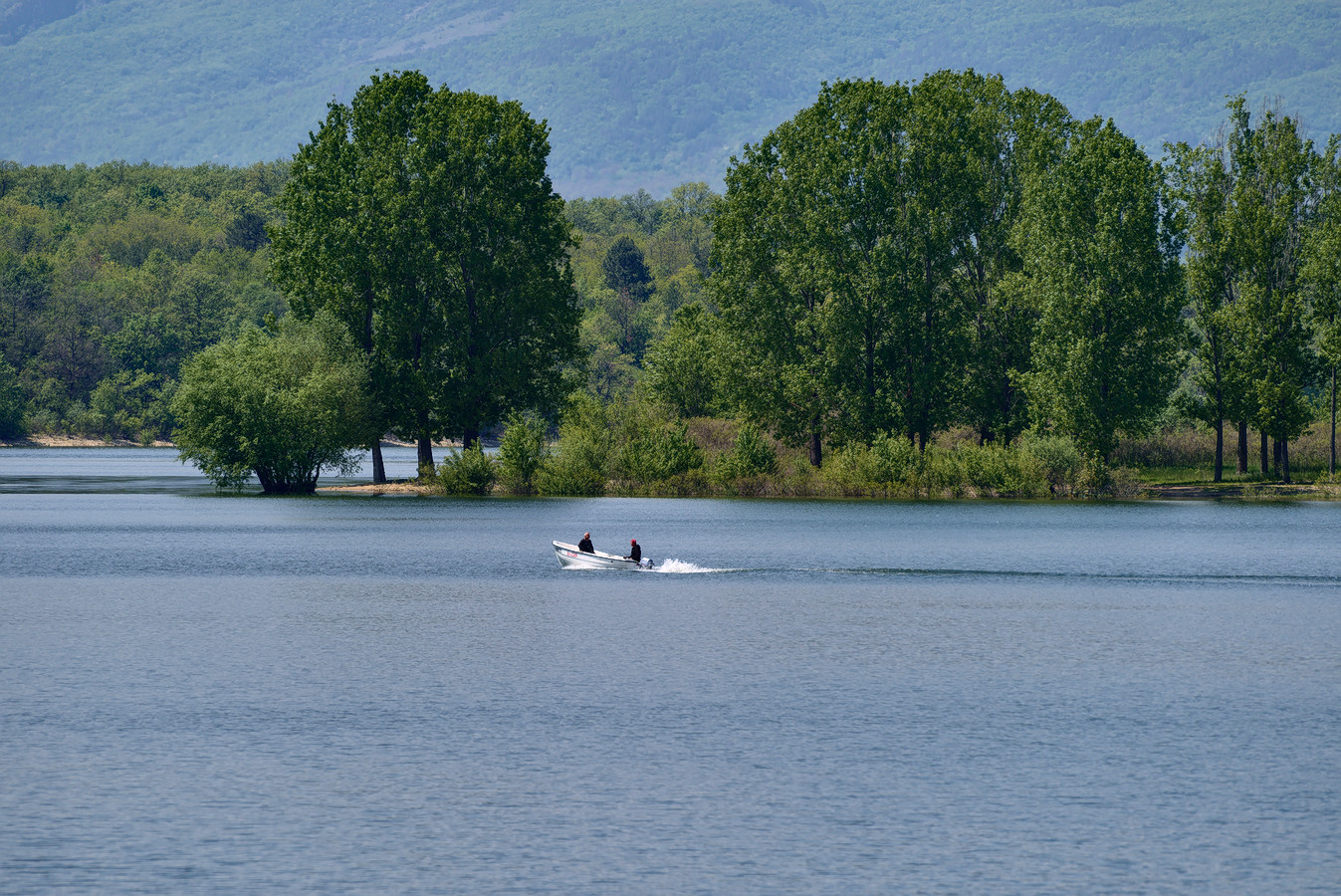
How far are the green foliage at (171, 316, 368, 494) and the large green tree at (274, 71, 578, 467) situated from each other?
141 inches

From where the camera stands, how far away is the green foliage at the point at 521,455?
3991 inches

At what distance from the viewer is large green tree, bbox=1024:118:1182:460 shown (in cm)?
9531

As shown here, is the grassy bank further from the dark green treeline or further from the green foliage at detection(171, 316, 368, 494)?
the green foliage at detection(171, 316, 368, 494)

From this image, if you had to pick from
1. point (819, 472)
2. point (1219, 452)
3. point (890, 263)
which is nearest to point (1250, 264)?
point (1219, 452)

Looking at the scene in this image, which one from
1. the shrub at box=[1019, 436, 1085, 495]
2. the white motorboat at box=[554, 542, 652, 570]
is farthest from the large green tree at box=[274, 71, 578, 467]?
the white motorboat at box=[554, 542, 652, 570]

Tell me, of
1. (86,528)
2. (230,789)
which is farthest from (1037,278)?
(230,789)

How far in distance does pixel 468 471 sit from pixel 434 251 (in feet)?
50.3

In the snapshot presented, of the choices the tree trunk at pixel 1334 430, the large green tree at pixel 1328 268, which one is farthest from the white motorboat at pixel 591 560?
the tree trunk at pixel 1334 430

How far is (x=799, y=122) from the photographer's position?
104 m

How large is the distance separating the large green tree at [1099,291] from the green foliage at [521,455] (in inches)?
1303

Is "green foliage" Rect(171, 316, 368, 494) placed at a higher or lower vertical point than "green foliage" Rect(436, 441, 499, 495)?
higher

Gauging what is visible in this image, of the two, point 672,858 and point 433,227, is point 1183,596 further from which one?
point 433,227

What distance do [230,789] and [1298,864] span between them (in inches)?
607

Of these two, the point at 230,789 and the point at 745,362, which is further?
the point at 745,362
